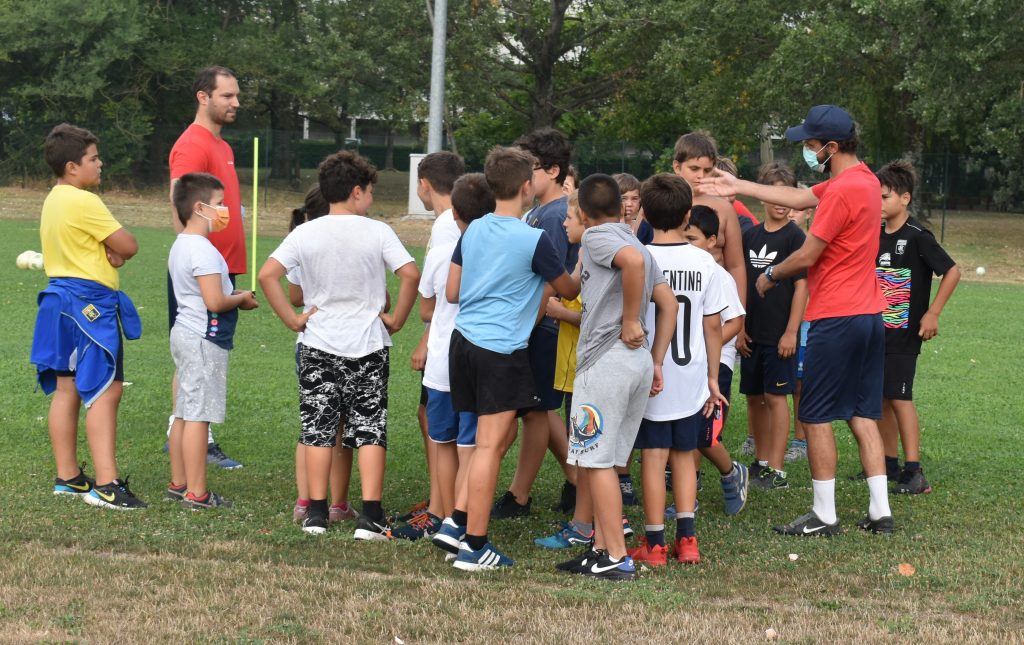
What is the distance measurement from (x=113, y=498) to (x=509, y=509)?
2.04 m

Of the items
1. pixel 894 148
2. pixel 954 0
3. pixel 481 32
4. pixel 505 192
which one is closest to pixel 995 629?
pixel 505 192

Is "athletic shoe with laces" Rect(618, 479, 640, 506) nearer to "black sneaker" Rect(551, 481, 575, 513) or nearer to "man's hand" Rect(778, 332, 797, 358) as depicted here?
"black sneaker" Rect(551, 481, 575, 513)

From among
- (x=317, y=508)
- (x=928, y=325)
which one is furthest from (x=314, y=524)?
(x=928, y=325)

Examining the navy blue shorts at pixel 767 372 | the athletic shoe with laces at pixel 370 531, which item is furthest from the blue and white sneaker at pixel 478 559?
the navy blue shorts at pixel 767 372

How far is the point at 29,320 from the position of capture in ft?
38.4

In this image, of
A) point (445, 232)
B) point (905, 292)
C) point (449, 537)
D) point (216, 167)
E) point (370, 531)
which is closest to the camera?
point (449, 537)

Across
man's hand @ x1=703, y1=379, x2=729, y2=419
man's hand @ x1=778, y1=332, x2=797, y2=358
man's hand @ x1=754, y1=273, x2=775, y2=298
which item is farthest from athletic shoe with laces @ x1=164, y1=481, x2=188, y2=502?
man's hand @ x1=778, y1=332, x2=797, y2=358

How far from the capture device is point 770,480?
6.78 meters

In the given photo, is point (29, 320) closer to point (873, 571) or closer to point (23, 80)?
point (873, 571)

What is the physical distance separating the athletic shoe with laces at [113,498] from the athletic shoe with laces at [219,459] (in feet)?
3.20

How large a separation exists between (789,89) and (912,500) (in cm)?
2195

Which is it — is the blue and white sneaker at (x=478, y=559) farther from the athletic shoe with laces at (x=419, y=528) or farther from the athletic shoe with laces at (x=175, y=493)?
the athletic shoe with laces at (x=175, y=493)

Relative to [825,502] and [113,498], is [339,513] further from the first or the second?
[825,502]

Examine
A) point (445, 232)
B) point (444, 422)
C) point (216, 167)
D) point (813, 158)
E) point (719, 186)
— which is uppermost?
point (813, 158)
